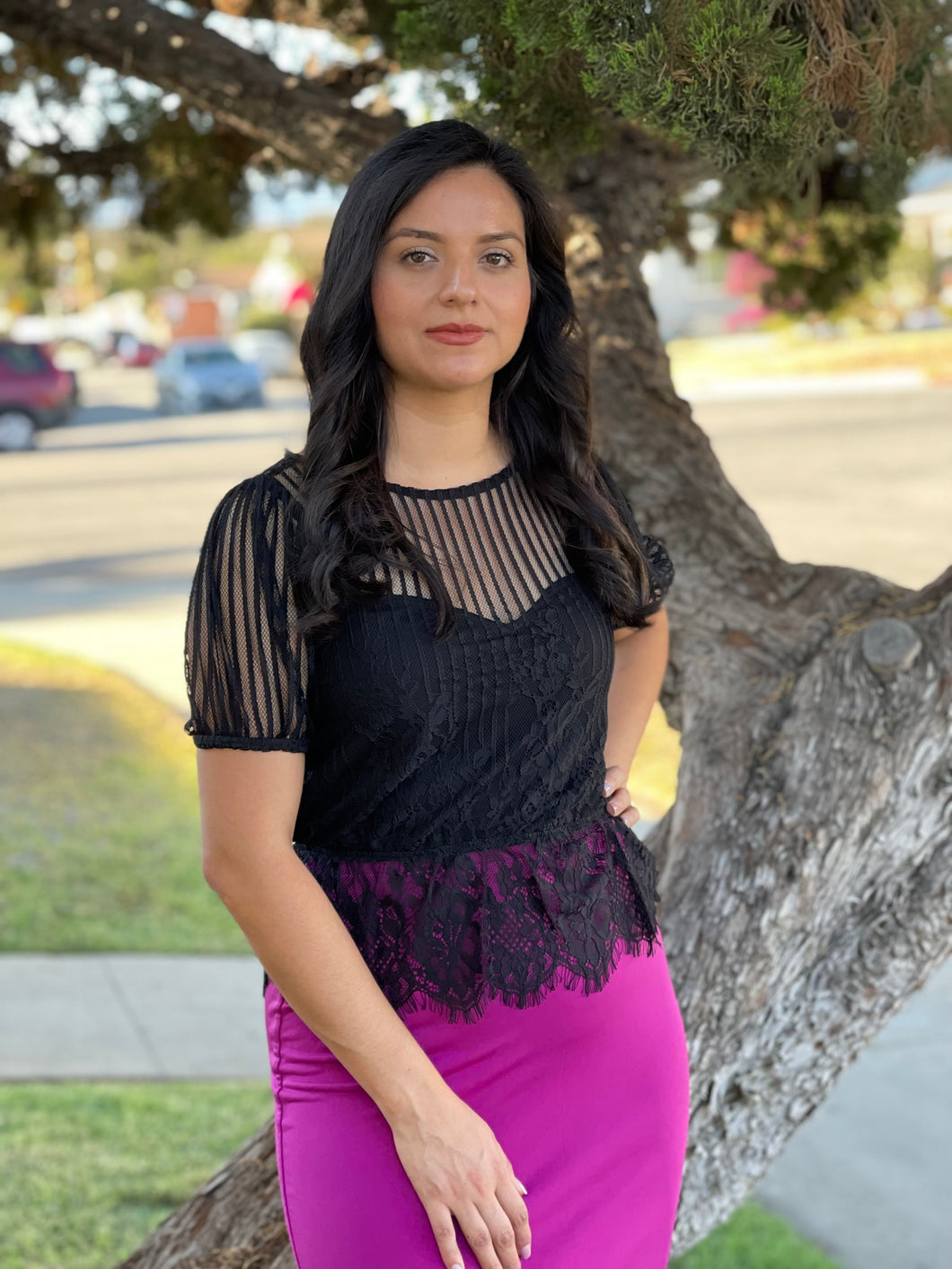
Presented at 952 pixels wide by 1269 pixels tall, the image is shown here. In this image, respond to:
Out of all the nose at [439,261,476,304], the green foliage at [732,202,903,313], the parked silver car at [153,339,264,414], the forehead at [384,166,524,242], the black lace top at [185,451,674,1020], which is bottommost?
the parked silver car at [153,339,264,414]

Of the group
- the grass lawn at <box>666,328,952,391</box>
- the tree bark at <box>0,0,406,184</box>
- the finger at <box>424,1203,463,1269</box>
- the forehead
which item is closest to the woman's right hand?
the finger at <box>424,1203,463,1269</box>

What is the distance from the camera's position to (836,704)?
7.97 ft

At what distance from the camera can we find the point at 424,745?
5.51 feet

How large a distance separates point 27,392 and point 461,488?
21.9 m

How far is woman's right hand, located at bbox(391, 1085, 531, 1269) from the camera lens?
1583 mm

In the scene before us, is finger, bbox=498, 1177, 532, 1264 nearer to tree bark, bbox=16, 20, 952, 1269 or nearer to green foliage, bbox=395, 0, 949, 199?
tree bark, bbox=16, 20, 952, 1269

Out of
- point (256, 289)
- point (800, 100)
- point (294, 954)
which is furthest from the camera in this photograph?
point (256, 289)

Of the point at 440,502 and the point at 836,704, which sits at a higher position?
the point at 440,502

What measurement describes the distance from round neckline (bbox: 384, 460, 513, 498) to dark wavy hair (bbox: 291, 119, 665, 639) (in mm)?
32

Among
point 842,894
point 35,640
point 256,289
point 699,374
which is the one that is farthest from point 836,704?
point 256,289

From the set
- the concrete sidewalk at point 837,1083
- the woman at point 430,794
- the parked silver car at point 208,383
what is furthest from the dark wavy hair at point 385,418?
the parked silver car at point 208,383

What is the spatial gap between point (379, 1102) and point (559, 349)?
1043 millimetres

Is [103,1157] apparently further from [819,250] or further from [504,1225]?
[819,250]

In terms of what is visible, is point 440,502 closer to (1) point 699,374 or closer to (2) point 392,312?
(2) point 392,312
